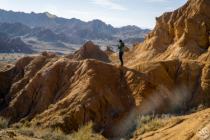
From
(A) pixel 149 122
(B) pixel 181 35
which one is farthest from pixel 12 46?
(A) pixel 149 122

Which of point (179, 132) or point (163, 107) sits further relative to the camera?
point (163, 107)

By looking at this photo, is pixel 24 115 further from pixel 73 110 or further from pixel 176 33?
pixel 176 33

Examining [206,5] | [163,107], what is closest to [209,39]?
[206,5]

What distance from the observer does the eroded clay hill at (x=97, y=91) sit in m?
25.6

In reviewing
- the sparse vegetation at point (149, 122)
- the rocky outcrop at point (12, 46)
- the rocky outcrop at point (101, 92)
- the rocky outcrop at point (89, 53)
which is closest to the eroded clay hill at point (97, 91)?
the rocky outcrop at point (101, 92)

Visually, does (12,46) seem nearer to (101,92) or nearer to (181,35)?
(181,35)

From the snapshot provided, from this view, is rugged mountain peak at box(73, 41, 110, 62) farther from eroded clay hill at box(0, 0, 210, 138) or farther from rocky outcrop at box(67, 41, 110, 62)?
eroded clay hill at box(0, 0, 210, 138)

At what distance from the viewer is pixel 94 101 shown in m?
25.9

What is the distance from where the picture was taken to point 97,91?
2664 cm

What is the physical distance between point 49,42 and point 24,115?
16348 cm

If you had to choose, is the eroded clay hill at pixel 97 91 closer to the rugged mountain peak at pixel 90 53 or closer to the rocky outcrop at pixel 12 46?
the rugged mountain peak at pixel 90 53

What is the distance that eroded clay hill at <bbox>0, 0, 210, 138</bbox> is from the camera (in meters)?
25.6

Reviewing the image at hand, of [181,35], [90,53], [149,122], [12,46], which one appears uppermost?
[181,35]

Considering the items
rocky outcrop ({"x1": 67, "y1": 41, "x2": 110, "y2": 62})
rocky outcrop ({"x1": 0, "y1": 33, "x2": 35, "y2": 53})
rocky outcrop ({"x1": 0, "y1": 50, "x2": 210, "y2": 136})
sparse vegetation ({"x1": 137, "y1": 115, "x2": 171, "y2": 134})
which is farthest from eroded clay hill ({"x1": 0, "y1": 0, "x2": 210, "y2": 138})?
rocky outcrop ({"x1": 0, "y1": 33, "x2": 35, "y2": 53})
